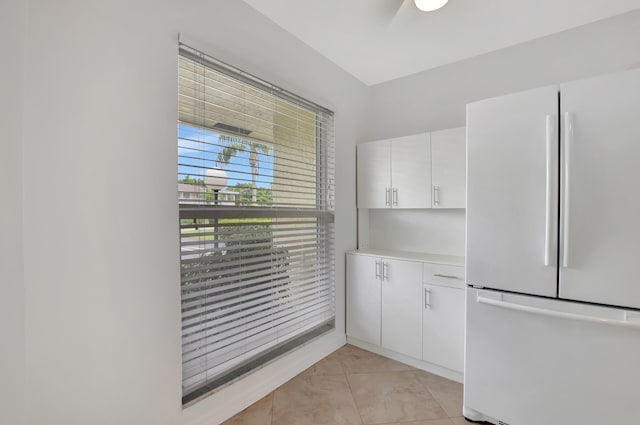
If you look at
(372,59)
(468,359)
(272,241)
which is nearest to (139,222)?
(272,241)

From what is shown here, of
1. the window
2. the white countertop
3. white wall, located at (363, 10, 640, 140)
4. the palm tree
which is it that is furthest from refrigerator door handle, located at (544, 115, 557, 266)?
the palm tree

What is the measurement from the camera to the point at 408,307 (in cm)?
240

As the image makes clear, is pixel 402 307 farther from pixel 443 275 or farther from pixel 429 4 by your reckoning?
pixel 429 4

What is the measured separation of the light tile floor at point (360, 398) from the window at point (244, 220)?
0.27 metres

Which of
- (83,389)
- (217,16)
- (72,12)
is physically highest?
(217,16)

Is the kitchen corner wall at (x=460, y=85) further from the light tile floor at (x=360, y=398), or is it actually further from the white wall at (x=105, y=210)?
the white wall at (x=105, y=210)

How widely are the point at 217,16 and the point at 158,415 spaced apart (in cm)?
221

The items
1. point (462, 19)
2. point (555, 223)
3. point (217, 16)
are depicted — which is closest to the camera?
point (555, 223)

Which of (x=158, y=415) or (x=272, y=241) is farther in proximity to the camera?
(x=272, y=241)

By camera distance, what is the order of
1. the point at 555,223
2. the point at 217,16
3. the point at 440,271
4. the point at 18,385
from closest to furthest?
the point at 18,385 → the point at 555,223 → the point at 217,16 → the point at 440,271

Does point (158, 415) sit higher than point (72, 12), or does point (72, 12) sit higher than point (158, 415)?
point (72, 12)

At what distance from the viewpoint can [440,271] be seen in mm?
2244

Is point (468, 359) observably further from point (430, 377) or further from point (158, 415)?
point (158, 415)

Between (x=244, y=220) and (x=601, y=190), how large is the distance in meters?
1.95
